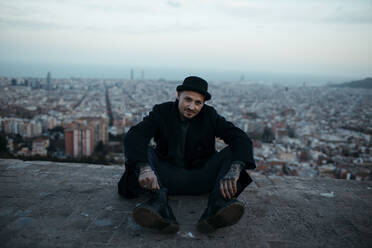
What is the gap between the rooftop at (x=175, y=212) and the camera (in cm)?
156

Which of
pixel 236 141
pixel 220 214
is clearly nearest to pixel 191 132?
pixel 236 141

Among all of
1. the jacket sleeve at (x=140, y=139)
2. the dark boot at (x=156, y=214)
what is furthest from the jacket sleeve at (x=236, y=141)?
the dark boot at (x=156, y=214)

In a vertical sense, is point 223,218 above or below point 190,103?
below

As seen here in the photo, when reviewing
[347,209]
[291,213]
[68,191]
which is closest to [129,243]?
[68,191]

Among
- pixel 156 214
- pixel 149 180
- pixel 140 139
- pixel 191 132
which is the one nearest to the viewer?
pixel 156 214

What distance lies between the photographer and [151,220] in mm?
1513

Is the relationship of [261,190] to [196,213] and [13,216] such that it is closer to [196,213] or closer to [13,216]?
[196,213]

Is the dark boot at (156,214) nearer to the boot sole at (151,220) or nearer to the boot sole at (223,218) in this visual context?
the boot sole at (151,220)

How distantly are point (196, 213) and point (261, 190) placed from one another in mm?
784

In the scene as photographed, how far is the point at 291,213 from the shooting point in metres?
1.99

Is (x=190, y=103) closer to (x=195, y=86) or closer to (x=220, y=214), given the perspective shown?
(x=195, y=86)

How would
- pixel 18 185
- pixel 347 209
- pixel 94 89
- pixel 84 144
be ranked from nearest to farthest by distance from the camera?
pixel 347 209
pixel 18 185
pixel 84 144
pixel 94 89

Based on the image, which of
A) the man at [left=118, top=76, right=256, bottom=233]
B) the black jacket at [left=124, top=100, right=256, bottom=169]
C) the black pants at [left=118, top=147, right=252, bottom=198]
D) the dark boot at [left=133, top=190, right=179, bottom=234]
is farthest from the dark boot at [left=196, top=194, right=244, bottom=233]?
the black jacket at [left=124, top=100, right=256, bottom=169]

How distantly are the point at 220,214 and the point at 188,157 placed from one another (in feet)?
1.80
